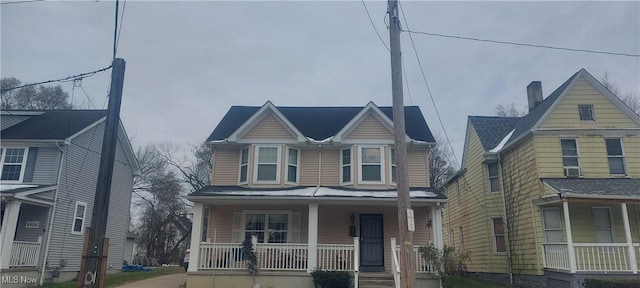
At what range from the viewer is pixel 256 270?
13.7 metres

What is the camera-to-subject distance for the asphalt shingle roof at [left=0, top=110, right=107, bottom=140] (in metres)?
18.2

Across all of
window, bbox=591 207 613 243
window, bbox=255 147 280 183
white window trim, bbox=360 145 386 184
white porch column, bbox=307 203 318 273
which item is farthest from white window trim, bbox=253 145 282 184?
window, bbox=591 207 613 243

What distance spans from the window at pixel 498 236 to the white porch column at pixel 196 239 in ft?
39.4

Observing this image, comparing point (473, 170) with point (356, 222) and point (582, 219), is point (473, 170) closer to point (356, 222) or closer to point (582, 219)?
point (582, 219)

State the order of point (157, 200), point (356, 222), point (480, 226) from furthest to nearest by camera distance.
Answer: point (157, 200) < point (480, 226) < point (356, 222)

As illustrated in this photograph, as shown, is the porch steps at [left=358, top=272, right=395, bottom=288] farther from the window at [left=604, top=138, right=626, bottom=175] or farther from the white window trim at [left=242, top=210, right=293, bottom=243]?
the window at [left=604, top=138, right=626, bottom=175]

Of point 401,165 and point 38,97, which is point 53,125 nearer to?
point 401,165

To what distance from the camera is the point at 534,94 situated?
65.4 feet

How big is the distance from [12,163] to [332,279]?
1450cm

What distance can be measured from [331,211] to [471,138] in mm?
8933

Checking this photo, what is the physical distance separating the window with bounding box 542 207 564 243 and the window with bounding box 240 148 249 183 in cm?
1096

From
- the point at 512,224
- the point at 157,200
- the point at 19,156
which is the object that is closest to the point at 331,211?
the point at 512,224

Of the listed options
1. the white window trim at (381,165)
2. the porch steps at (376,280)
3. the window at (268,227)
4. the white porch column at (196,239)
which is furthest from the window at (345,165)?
the white porch column at (196,239)

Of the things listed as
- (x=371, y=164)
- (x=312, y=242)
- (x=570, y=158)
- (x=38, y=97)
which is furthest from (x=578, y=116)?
(x=38, y=97)
